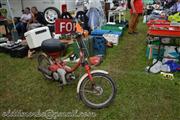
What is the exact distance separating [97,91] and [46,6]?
5.77 m

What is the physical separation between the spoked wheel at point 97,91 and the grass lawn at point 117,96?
11cm

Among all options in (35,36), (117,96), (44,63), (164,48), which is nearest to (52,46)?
(44,63)

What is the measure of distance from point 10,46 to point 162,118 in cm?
432

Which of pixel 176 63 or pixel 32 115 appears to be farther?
pixel 176 63

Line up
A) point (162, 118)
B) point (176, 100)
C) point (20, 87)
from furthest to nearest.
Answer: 1. point (20, 87)
2. point (176, 100)
3. point (162, 118)

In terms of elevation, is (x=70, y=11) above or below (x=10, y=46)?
above

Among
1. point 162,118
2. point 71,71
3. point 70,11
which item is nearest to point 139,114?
point 162,118

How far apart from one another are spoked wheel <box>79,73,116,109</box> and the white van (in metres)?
5.21

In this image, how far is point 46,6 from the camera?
327 inches

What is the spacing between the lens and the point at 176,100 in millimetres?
3539

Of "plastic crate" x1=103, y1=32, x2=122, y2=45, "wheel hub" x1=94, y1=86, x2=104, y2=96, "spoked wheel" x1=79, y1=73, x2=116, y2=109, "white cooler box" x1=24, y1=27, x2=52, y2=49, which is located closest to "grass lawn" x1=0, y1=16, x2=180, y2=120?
"spoked wheel" x1=79, y1=73, x2=116, y2=109

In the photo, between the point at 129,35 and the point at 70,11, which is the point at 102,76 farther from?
the point at 70,11

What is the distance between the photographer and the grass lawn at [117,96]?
10.7ft

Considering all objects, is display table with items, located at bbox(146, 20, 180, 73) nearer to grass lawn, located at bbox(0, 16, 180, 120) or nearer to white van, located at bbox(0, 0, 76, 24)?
grass lawn, located at bbox(0, 16, 180, 120)
